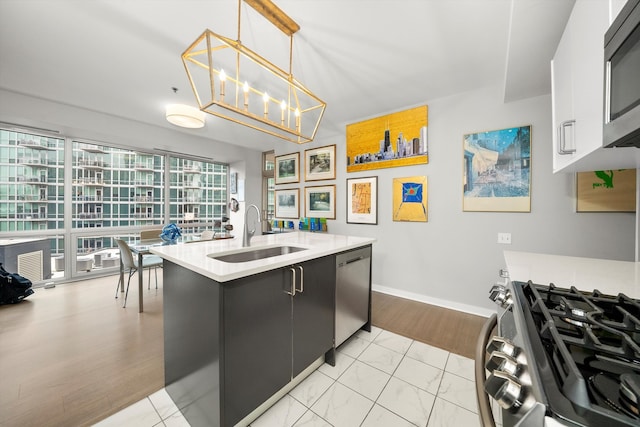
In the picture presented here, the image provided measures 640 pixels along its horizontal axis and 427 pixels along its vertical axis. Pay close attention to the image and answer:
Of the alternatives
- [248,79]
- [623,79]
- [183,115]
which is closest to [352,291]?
[623,79]

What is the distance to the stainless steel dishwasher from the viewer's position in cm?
180

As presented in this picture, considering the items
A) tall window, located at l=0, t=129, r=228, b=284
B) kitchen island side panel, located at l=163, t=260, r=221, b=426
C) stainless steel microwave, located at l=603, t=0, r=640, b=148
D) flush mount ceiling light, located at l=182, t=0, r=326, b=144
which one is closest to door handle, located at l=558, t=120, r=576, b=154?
stainless steel microwave, located at l=603, t=0, r=640, b=148

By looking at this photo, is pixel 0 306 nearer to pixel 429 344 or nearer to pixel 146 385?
pixel 146 385

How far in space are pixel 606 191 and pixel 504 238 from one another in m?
0.84

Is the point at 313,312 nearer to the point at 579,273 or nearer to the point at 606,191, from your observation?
the point at 579,273

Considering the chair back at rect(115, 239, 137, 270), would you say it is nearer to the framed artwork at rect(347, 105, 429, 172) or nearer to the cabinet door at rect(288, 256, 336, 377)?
the cabinet door at rect(288, 256, 336, 377)

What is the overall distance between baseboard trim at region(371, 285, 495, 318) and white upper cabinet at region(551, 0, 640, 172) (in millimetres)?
1877

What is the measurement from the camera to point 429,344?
79.8 inches

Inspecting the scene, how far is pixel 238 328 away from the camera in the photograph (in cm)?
111

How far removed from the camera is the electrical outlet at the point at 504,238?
7.93 feet

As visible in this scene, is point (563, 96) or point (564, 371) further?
point (563, 96)

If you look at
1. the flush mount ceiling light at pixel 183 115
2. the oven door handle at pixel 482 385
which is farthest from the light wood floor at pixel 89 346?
the flush mount ceiling light at pixel 183 115

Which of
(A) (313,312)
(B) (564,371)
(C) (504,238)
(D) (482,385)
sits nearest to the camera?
(B) (564,371)

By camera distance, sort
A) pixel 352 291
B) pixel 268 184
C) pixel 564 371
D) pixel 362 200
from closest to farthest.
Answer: pixel 564 371 < pixel 352 291 < pixel 362 200 < pixel 268 184
